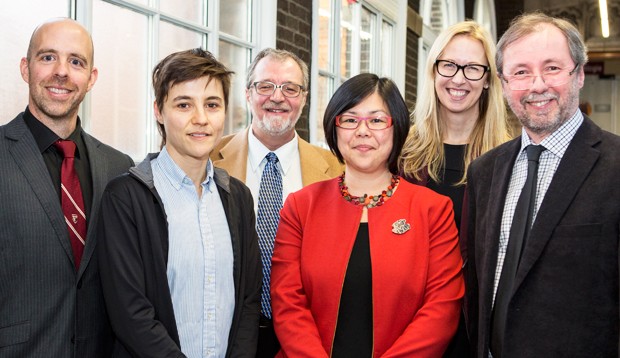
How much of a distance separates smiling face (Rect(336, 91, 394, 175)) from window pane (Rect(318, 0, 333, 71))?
376 centimetres

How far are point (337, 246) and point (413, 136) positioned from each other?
35.3 inches

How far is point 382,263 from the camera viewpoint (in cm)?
221

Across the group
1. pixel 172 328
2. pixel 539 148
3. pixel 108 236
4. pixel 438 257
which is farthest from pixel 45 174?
pixel 539 148

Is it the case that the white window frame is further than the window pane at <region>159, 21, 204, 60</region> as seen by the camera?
No

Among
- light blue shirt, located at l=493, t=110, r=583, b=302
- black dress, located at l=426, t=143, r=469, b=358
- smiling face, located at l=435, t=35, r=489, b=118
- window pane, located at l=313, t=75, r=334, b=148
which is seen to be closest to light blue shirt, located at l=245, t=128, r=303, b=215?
black dress, located at l=426, t=143, r=469, b=358

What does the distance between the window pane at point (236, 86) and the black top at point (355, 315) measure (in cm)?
260

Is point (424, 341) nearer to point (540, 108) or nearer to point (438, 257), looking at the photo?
point (438, 257)

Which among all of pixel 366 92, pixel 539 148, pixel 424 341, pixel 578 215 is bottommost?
pixel 424 341

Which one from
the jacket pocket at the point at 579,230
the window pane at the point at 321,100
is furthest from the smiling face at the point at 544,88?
the window pane at the point at 321,100

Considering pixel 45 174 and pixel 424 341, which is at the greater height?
pixel 45 174

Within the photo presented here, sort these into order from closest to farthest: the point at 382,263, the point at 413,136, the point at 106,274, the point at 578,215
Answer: the point at 578,215, the point at 106,274, the point at 382,263, the point at 413,136

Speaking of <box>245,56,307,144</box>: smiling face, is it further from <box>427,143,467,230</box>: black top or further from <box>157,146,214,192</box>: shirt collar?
<box>157,146,214,192</box>: shirt collar

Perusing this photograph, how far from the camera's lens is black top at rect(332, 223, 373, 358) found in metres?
2.20

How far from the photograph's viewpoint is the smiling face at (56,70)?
86.7 inches
